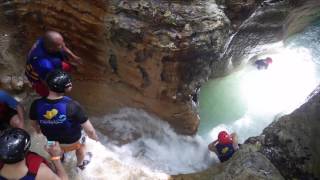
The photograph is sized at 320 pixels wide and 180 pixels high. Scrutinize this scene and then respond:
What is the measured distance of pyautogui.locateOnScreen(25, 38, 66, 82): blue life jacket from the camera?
216 inches

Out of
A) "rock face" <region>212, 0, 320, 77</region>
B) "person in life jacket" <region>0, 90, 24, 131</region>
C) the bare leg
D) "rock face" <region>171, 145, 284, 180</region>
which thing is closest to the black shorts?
"person in life jacket" <region>0, 90, 24, 131</region>

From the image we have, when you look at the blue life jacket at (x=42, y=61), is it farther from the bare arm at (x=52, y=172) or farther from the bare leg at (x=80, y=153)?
the bare arm at (x=52, y=172)

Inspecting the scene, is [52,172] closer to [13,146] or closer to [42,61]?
[13,146]

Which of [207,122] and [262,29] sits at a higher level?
[262,29]

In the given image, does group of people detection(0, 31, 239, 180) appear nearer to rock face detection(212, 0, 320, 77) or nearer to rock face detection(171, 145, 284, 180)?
rock face detection(171, 145, 284, 180)

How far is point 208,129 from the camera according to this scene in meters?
9.47

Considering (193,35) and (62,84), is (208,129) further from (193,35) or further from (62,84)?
(62,84)

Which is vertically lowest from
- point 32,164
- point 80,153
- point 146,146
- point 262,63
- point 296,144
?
point 146,146

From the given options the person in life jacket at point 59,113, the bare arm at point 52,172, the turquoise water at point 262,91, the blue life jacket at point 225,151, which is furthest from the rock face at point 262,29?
the bare arm at point 52,172

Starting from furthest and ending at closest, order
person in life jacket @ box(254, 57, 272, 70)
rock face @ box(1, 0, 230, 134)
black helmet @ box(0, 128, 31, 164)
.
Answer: person in life jacket @ box(254, 57, 272, 70) → rock face @ box(1, 0, 230, 134) → black helmet @ box(0, 128, 31, 164)

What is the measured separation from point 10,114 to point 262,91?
755cm

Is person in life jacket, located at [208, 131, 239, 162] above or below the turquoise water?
above

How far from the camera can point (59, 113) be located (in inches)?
186

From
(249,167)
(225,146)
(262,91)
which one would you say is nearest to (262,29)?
(262,91)
